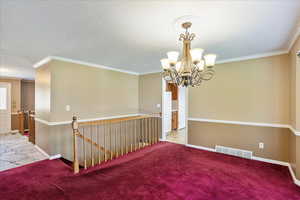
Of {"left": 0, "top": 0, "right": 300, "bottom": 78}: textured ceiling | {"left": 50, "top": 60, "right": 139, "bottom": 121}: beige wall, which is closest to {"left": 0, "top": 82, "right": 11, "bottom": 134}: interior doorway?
{"left": 0, "top": 0, "right": 300, "bottom": 78}: textured ceiling

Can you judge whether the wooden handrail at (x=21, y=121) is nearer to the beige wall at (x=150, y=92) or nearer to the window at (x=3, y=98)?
the window at (x=3, y=98)

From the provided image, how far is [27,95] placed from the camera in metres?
6.59

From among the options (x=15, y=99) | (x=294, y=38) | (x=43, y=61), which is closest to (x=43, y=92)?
(x=43, y=61)

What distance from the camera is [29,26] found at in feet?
6.35

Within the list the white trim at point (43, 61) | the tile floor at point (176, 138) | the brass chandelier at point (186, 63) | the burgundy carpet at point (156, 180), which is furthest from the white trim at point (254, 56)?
the white trim at point (43, 61)

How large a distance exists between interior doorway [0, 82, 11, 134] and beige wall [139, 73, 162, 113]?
5594 mm

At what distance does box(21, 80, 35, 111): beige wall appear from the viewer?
646 centimetres

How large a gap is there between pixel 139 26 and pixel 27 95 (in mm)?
7345

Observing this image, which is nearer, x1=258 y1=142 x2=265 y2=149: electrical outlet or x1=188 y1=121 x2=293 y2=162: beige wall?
x1=188 y1=121 x2=293 y2=162: beige wall

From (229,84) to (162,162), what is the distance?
2.47 metres

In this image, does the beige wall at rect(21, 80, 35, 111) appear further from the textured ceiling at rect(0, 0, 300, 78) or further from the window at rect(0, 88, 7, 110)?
the textured ceiling at rect(0, 0, 300, 78)

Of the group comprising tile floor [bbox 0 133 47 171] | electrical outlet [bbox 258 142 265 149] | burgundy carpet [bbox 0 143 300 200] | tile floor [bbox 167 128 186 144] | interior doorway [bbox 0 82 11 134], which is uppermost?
interior doorway [bbox 0 82 11 134]

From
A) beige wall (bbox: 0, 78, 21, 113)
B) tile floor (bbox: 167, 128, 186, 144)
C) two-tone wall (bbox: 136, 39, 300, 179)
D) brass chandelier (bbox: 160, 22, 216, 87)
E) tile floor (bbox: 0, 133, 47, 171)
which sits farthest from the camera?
beige wall (bbox: 0, 78, 21, 113)

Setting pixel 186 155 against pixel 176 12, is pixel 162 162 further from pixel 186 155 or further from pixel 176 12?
pixel 176 12
